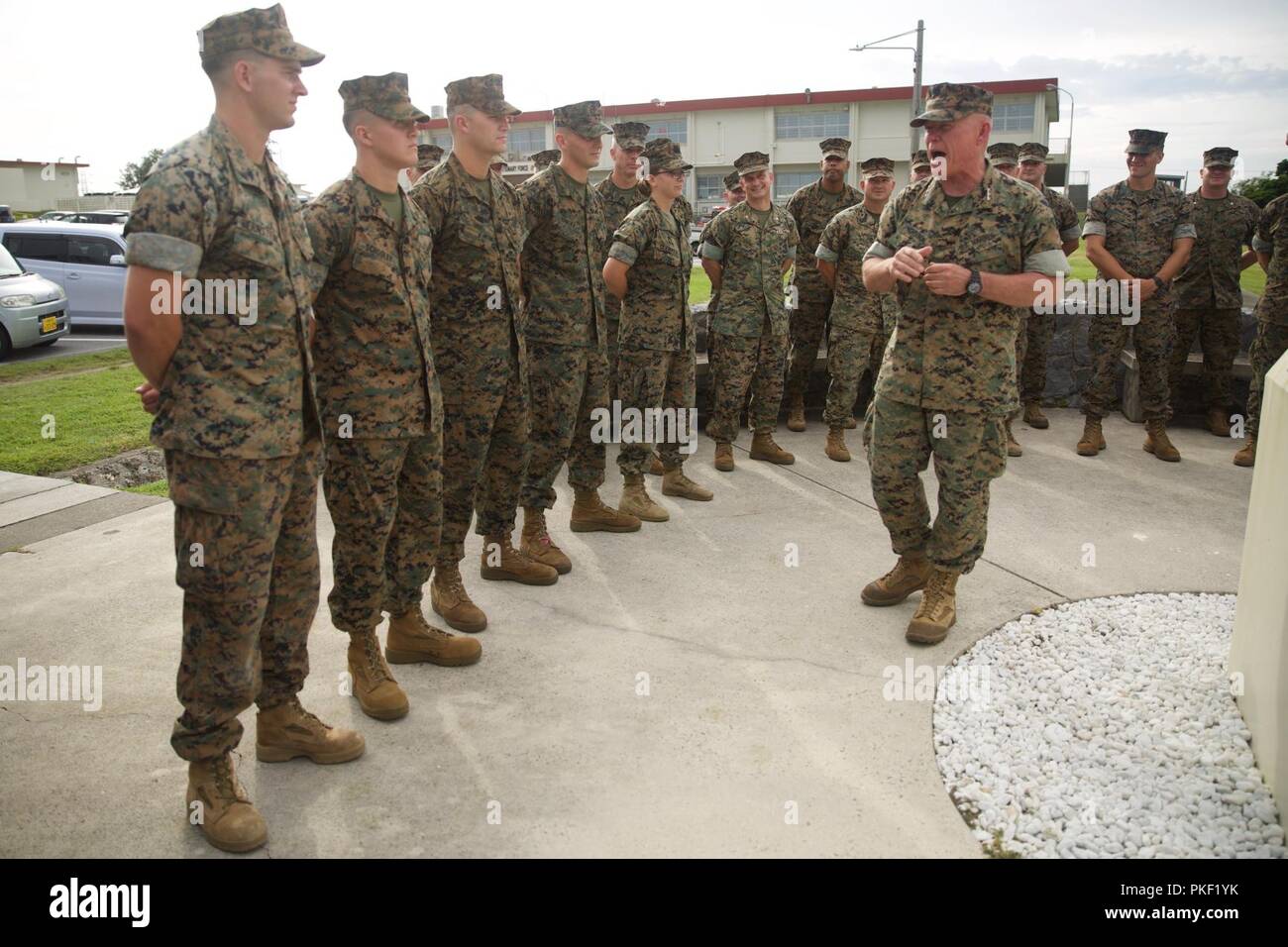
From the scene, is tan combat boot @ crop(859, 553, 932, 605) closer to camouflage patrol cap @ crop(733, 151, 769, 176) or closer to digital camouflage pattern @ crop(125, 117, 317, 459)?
digital camouflage pattern @ crop(125, 117, 317, 459)

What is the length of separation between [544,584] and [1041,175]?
5.13m

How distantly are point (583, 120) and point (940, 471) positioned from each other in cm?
238

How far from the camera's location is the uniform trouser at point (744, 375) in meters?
6.43

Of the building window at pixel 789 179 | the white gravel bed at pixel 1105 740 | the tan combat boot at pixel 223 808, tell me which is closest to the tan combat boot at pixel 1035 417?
the white gravel bed at pixel 1105 740

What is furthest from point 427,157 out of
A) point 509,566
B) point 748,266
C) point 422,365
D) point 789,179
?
point 789,179

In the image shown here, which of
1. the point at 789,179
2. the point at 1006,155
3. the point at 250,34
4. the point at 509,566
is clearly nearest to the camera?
the point at 250,34

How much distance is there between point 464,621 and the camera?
4.03 metres

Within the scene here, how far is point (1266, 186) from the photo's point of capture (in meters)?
15.1

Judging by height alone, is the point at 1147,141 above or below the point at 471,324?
above

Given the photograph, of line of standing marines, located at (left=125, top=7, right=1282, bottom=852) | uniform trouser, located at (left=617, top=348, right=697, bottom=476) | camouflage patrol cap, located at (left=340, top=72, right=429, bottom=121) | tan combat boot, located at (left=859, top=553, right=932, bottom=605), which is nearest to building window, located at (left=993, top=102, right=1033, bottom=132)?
line of standing marines, located at (left=125, top=7, right=1282, bottom=852)

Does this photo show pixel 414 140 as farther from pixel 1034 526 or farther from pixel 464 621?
pixel 1034 526

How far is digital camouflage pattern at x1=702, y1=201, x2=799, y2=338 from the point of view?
6332 mm

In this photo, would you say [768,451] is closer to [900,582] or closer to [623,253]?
[623,253]

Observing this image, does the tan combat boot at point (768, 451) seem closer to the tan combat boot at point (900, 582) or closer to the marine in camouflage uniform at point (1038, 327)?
the marine in camouflage uniform at point (1038, 327)
